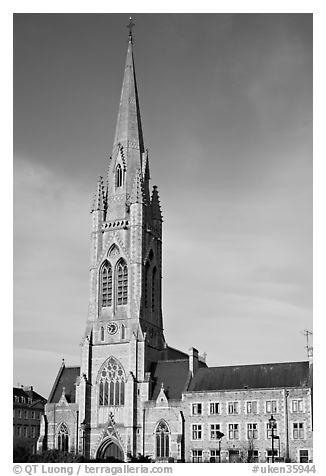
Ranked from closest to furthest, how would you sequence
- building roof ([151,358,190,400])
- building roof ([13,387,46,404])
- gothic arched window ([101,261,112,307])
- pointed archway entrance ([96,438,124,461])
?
building roof ([151,358,190,400]) < pointed archway entrance ([96,438,124,461]) < gothic arched window ([101,261,112,307]) < building roof ([13,387,46,404])

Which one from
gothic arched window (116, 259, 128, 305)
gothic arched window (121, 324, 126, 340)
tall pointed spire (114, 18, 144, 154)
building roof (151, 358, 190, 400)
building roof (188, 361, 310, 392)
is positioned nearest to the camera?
building roof (188, 361, 310, 392)

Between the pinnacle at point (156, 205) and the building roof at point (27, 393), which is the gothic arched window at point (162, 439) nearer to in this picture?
the pinnacle at point (156, 205)

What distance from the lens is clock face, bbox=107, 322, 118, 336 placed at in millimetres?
72875

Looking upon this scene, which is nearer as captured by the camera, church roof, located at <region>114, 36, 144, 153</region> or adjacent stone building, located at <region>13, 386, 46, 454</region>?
church roof, located at <region>114, 36, 144, 153</region>

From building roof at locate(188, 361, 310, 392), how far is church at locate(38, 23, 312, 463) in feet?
0.33

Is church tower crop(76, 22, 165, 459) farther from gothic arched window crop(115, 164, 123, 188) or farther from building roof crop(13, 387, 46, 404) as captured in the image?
building roof crop(13, 387, 46, 404)

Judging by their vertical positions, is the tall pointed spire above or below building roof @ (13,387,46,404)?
above

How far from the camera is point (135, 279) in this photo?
242ft

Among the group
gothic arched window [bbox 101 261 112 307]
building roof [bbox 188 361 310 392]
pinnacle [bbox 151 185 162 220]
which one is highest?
pinnacle [bbox 151 185 162 220]

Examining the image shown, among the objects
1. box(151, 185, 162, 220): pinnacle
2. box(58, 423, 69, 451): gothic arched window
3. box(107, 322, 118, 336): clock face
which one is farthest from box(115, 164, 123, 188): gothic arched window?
box(58, 423, 69, 451): gothic arched window

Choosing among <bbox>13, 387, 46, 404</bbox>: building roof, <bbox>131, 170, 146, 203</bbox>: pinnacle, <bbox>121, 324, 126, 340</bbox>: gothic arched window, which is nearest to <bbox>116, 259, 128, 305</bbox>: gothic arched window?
<bbox>121, 324, 126, 340</bbox>: gothic arched window

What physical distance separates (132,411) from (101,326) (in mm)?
9764
